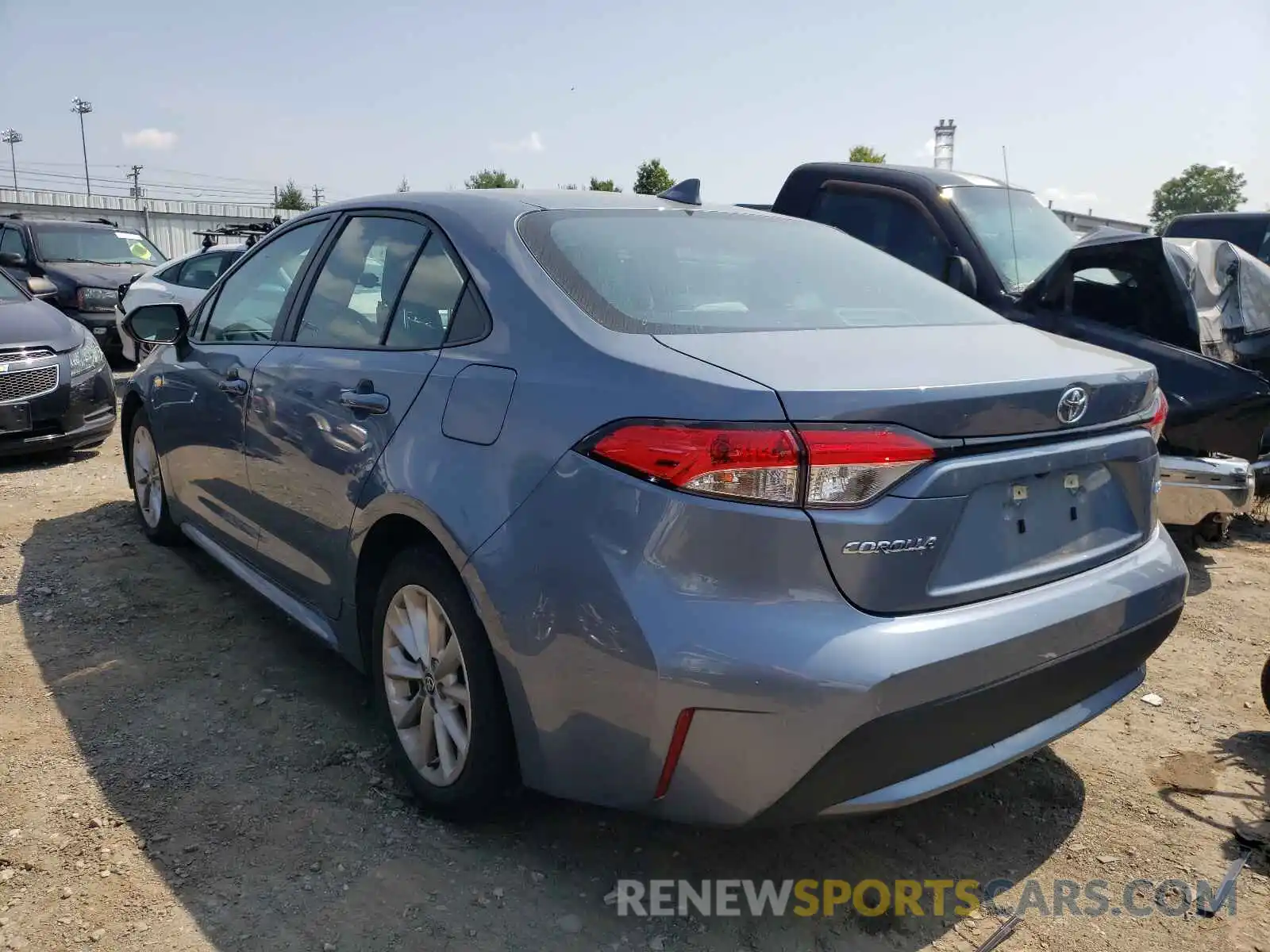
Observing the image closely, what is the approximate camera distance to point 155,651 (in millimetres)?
3645

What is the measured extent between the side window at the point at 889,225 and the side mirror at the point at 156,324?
3558 millimetres

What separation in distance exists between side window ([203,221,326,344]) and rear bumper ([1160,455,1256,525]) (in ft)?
12.3

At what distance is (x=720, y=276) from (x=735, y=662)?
1.17 metres

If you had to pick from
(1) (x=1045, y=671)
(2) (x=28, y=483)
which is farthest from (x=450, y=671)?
(2) (x=28, y=483)

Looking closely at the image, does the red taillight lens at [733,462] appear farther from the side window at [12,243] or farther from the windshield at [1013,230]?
the side window at [12,243]

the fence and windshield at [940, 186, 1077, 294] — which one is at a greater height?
the fence

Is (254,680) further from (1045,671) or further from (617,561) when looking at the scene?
(1045,671)

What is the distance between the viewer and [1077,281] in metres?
5.28

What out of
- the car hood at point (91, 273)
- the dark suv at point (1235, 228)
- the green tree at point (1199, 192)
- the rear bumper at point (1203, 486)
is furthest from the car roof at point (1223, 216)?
the green tree at point (1199, 192)

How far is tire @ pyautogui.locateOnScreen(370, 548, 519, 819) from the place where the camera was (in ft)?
7.66

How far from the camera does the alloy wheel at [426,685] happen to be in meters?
2.47

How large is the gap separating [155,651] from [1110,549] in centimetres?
324

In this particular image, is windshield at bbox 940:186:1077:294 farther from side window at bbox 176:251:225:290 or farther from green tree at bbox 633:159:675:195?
green tree at bbox 633:159:675:195

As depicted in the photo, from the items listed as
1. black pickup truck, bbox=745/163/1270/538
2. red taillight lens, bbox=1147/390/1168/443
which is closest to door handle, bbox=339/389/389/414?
red taillight lens, bbox=1147/390/1168/443
